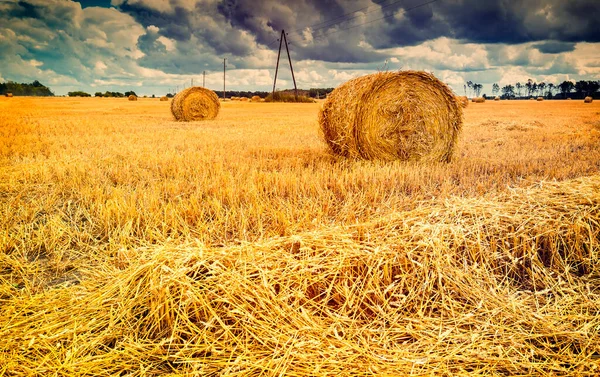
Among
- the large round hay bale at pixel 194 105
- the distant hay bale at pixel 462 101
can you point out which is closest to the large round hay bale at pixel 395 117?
the distant hay bale at pixel 462 101

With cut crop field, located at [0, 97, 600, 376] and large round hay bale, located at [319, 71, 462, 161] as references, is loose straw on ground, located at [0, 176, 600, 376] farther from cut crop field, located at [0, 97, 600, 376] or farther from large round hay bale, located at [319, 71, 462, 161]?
large round hay bale, located at [319, 71, 462, 161]

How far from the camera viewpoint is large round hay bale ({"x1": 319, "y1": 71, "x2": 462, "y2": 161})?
22.7 ft

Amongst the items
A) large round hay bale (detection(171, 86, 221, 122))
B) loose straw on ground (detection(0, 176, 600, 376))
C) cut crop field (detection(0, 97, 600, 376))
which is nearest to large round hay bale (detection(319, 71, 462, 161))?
cut crop field (detection(0, 97, 600, 376))

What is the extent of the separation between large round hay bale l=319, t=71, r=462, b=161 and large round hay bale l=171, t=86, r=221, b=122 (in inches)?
433

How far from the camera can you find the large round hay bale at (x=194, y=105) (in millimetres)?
16703

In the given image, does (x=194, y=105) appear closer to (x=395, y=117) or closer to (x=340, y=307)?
(x=395, y=117)

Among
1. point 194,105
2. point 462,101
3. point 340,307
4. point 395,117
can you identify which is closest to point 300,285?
point 340,307

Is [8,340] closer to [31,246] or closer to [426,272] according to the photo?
[31,246]

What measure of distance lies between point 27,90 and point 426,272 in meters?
77.9

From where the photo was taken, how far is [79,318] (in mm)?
2266

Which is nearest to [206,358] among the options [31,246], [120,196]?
[31,246]

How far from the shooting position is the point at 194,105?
17094 mm

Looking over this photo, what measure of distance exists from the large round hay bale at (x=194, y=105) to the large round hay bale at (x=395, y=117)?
36.1 ft

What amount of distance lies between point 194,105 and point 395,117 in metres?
12.0
